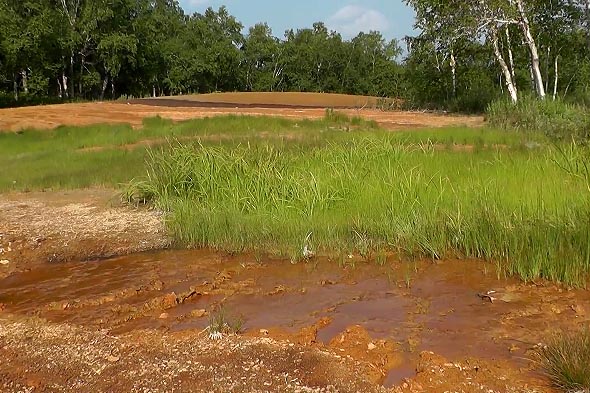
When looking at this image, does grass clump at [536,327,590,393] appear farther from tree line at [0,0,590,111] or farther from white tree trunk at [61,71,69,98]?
white tree trunk at [61,71,69,98]

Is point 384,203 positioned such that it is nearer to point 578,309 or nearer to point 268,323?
point 268,323

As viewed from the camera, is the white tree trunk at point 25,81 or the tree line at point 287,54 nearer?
the tree line at point 287,54

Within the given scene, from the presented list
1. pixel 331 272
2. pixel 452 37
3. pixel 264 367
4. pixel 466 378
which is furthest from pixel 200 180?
pixel 452 37

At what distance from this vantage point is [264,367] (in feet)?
12.0

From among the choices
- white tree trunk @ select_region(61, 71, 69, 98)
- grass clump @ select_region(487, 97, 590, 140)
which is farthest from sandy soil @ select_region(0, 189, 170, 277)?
white tree trunk @ select_region(61, 71, 69, 98)

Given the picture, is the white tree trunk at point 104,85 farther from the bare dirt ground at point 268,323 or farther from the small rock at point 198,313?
the small rock at point 198,313

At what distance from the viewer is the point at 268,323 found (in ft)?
15.0

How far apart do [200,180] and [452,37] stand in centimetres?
1303

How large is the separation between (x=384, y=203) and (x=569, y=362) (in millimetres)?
3763

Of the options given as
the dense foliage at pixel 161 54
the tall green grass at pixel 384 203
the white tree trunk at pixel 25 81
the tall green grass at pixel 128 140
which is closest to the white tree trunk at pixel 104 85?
the dense foliage at pixel 161 54

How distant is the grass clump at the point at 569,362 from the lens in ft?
10.0

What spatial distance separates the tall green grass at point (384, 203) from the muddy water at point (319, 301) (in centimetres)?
26

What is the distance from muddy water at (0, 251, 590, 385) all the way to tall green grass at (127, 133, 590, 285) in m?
0.26

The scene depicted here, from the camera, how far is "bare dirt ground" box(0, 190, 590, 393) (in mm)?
3555
